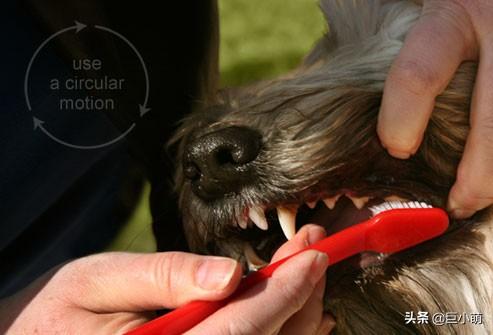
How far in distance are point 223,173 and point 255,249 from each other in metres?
0.31

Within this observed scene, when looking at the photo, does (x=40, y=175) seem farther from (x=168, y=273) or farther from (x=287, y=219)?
(x=168, y=273)

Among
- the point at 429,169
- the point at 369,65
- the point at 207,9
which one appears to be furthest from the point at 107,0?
the point at 429,169

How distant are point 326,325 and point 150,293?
587mm

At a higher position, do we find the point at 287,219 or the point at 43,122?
the point at 43,122

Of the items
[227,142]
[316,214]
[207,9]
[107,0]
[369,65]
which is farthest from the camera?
[207,9]

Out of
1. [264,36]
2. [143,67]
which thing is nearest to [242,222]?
[143,67]

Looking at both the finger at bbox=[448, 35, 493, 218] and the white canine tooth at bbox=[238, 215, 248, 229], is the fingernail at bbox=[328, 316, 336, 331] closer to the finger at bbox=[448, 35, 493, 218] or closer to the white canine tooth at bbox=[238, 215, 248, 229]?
the white canine tooth at bbox=[238, 215, 248, 229]

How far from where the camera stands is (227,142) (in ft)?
7.56

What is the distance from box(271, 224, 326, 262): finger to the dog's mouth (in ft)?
0.24

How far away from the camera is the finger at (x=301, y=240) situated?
218 cm

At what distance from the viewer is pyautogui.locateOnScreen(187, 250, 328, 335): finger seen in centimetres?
190

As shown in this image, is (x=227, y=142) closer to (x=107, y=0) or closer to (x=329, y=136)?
(x=329, y=136)

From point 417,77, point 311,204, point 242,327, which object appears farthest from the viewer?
point 311,204

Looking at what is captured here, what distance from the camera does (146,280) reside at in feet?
6.55
